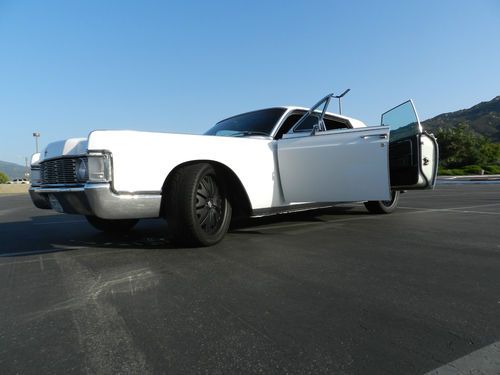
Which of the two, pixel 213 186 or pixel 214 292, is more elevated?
pixel 213 186

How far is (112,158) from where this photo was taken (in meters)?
3.26

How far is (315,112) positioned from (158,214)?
2819 millimetres

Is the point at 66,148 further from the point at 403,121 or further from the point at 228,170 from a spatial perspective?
the point at 403,121

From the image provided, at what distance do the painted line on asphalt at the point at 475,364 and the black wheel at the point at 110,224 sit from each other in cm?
407

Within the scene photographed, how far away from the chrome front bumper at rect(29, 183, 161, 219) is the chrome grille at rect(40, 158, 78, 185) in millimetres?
96

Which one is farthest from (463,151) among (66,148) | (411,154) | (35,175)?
(66,148)

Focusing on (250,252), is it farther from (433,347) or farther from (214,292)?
(433,347)

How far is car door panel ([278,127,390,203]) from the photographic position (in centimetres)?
423

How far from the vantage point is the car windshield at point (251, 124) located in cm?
493

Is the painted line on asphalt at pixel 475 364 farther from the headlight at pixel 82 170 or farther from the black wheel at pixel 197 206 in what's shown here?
the headlight at pixel 82 170

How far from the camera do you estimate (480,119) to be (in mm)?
117750

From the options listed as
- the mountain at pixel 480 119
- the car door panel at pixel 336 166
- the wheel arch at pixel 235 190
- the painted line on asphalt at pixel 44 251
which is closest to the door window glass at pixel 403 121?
the car door panel at pixel 336 166

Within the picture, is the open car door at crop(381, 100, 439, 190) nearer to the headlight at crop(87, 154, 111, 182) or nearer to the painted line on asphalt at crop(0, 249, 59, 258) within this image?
the headlight at crop(87, 154, 111, 182)

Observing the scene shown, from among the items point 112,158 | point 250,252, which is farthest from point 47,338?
point 250,252
